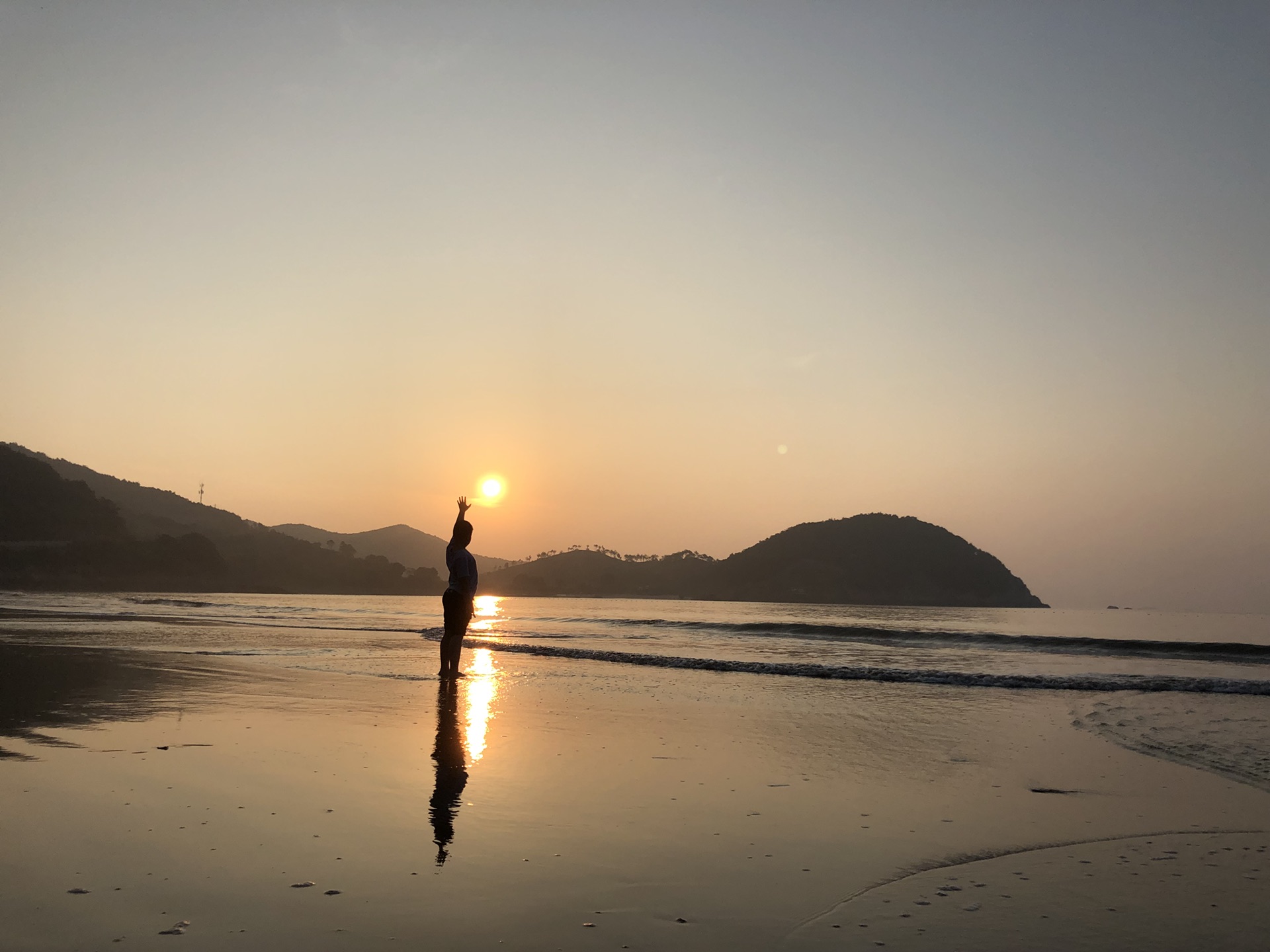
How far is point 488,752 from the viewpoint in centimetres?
764

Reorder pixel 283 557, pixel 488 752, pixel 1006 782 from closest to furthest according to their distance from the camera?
pixel 1006 782 → pixel 488 752 → pixel 283 557

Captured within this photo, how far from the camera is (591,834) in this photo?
5.12m

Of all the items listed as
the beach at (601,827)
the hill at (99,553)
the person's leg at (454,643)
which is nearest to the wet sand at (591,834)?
the beach at (601,827)

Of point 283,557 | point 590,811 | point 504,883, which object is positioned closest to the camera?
point 504,883

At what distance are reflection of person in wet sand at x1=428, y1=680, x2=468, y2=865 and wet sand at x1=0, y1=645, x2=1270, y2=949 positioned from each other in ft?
0.11

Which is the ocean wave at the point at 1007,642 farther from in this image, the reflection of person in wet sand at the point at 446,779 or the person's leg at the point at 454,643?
the reflection of person in wet sand at the point at 446,779

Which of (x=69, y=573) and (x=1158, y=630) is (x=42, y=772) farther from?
(x=69, y=573)

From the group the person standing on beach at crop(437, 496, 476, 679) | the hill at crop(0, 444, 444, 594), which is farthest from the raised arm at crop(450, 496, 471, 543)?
the hill at crop(0, 444, 444, 594)

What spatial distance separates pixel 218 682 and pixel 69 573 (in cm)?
14294

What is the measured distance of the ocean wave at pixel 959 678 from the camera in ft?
54.9

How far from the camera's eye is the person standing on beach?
42.6ft

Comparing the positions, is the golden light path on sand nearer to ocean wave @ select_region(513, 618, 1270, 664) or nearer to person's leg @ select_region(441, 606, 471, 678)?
person's leg @ select_region(441, 606, 471, 678)

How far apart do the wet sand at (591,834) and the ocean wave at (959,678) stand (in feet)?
25.0

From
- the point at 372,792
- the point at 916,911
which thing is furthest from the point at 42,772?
the point at 916,911
